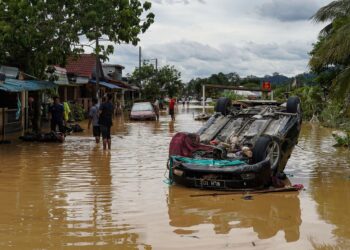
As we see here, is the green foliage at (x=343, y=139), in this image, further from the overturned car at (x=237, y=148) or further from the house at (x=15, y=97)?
the house at (x=15, y=97)

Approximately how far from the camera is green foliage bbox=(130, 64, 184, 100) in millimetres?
64500

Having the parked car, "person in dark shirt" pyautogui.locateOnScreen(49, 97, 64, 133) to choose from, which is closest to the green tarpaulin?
"person in dark shirt" pyautogui.locateOnScreen(49, 97, 64, 133)

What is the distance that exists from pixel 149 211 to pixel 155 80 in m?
58.3

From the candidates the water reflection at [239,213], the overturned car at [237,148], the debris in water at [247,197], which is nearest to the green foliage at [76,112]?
the overturned car at [237,148]

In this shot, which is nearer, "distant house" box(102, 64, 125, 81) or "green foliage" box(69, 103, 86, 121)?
"green foliage" box(69, 103, 86, 121)

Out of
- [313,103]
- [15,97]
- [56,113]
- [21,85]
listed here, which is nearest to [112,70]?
[313,103]

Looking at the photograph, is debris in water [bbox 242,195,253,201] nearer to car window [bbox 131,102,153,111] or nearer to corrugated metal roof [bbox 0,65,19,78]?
corrugated metal roof [bbox 0,65,19,78]

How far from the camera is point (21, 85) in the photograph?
1786cm

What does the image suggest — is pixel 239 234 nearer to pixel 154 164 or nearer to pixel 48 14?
pixel 154 164

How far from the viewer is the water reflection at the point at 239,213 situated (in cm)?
738

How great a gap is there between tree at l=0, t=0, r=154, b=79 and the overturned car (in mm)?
7228

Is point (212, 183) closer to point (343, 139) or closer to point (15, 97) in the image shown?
→ point (343, 139)

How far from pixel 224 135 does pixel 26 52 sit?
10.5m

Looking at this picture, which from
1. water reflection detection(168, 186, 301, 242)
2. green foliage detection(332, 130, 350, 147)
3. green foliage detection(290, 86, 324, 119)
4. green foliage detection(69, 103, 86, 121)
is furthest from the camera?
green foliage detection(290, 86, 324, 119)
